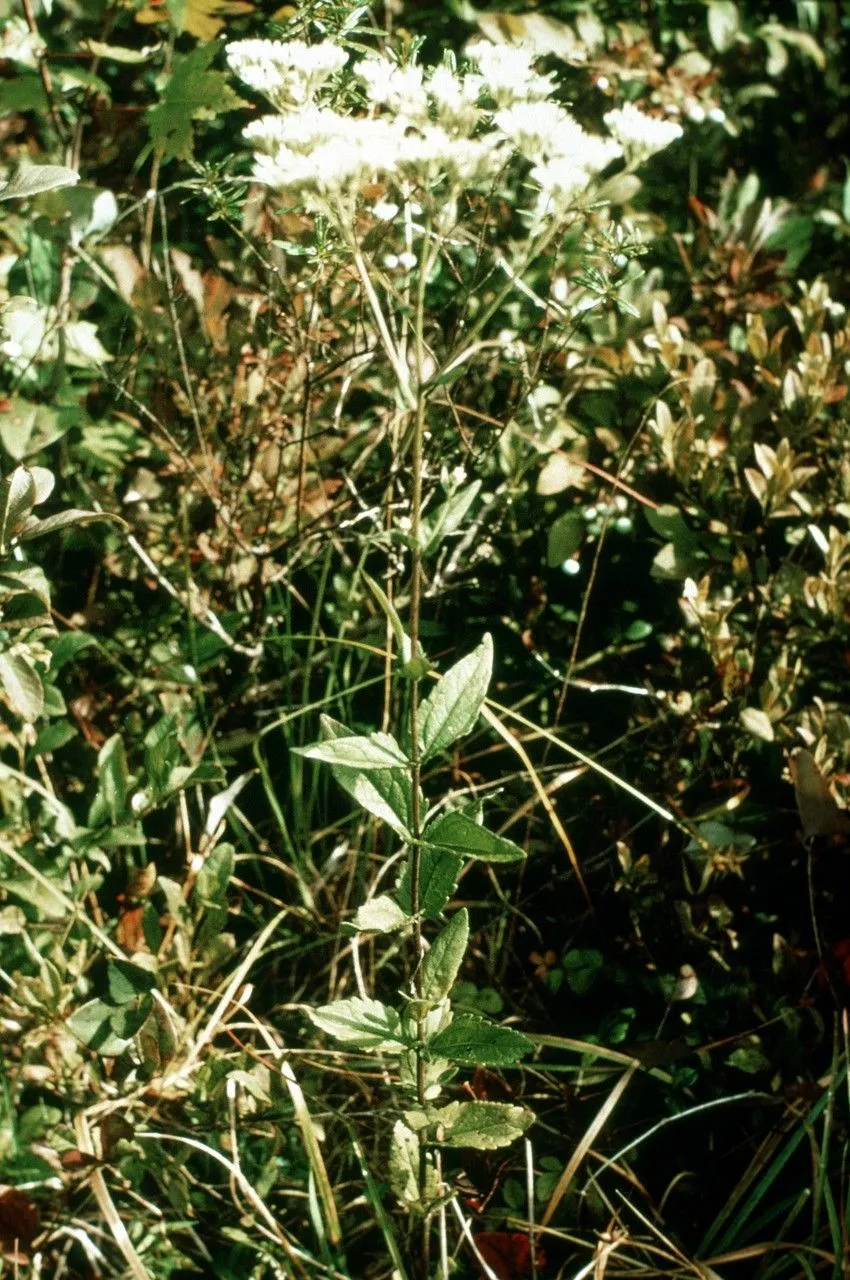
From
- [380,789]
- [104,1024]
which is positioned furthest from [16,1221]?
[380,789]

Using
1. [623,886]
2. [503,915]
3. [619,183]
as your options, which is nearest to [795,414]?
[619,183]

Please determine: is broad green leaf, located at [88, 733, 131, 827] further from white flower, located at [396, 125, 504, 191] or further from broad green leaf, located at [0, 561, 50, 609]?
white flower, located at [396, 125, 504, 191]

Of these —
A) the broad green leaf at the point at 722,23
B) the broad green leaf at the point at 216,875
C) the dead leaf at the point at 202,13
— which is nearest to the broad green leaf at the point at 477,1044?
the broad green leaf at the point at 216,875

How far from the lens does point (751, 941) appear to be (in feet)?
4.53

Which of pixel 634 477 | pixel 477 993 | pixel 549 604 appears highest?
pixel 634 477

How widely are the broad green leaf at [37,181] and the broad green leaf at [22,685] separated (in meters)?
0.48

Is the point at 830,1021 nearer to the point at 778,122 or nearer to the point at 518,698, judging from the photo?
the point at 518,698

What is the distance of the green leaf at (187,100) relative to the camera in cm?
140

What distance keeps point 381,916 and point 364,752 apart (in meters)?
0.17

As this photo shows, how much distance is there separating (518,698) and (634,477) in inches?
15.2

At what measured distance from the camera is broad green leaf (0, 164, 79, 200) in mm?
1078

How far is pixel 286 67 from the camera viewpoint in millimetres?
1020

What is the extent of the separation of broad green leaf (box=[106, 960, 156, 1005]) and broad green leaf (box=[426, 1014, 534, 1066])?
364 millimetres

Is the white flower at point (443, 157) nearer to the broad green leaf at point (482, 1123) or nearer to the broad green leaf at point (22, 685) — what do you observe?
the broad green leaf at point (22, 685)
